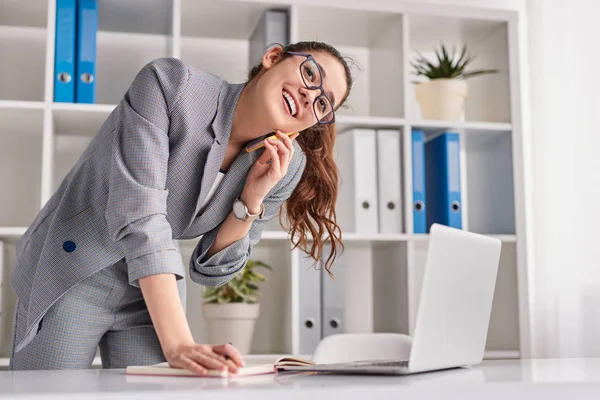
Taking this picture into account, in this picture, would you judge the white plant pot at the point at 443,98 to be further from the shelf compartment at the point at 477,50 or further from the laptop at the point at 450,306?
the laptop at the point at 450,306

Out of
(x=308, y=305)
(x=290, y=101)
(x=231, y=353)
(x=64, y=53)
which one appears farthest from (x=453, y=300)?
(x=64, y=53)

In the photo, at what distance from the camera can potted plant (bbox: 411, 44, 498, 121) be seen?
8.51 ft

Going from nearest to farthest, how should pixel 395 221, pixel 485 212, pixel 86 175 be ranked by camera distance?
pixel 86 175 → pixel 395 221 → pixel 485 212

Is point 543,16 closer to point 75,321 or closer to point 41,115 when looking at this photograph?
point 41,115

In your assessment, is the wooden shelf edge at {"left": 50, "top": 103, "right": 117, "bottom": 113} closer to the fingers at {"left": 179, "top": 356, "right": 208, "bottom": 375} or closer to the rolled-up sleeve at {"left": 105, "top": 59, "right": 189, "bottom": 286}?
the rolled-up sleeve at {"left": 105, "top": 59, "right": 189, "bottom": 286}

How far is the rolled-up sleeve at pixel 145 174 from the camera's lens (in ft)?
3.38

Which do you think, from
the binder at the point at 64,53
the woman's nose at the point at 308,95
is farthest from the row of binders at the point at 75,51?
the woman's nose at the point at 308,95

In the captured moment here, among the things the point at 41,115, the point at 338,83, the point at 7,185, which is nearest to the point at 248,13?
the point at 41,115

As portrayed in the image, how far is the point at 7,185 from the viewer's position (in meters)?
2.50

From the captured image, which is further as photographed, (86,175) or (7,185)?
(7,185)

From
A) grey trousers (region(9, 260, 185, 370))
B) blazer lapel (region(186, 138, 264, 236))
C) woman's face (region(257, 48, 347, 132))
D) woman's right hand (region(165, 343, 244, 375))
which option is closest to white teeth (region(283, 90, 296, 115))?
woman's face (region(257, 48, 347, 132))

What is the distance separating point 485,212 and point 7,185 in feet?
5.58

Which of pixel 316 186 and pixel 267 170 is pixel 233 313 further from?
pixel 267 170

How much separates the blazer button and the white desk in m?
0.49
